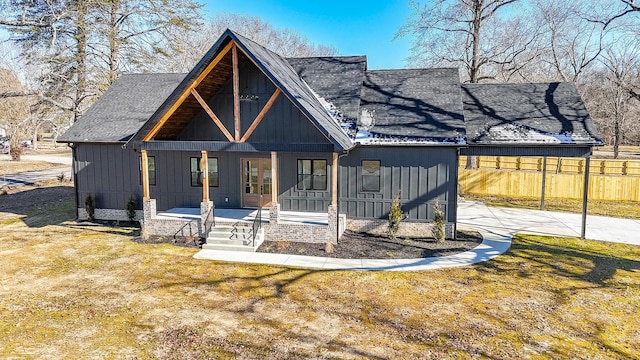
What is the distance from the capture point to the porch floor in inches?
560

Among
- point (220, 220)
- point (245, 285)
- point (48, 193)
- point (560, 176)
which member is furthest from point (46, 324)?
point (560, 176)

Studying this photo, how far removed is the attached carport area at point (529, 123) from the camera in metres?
14.2

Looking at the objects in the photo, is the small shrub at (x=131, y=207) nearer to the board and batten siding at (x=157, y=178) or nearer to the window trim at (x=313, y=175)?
the board and batten siding at (x=157, y=178)

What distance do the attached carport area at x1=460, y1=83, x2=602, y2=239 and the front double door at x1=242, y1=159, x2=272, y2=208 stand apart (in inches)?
299

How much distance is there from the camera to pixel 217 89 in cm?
1504

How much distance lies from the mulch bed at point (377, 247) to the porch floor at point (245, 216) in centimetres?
Answer: 96

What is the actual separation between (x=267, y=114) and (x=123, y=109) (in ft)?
24.8

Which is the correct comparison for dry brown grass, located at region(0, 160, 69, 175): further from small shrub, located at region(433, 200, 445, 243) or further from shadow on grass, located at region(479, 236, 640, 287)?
shadow on grass, located at region(479, 236, 640, 287)

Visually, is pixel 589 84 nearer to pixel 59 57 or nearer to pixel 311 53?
pixel 311 53

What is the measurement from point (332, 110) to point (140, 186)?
A: 8.73 meters

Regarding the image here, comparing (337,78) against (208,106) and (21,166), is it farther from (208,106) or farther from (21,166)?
(21,166)

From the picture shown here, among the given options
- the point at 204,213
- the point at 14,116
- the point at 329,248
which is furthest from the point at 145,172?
the point at 14,116

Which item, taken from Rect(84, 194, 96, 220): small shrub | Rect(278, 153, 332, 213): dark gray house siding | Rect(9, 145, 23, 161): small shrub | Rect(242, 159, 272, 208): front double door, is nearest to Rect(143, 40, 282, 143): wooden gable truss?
Rect(242, 159, 272, 208): front double door

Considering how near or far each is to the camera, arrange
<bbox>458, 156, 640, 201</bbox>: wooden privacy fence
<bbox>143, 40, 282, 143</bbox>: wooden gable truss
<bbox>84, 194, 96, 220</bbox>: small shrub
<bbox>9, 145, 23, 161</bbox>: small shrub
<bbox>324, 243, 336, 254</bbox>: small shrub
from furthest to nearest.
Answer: <bbox>9, 145, 23, 161</bbox>: small shrub < <bbox>458, 156, 640, 201</bbox>: wooden privacy fence < <bbox>84, 194, 96, 220</bbox>: small shrub < <bbox>143, 40, 282, 143</bbox>: wooden gable truss < <bbox>324, 243, 336, 254</bbox>: small shrub
